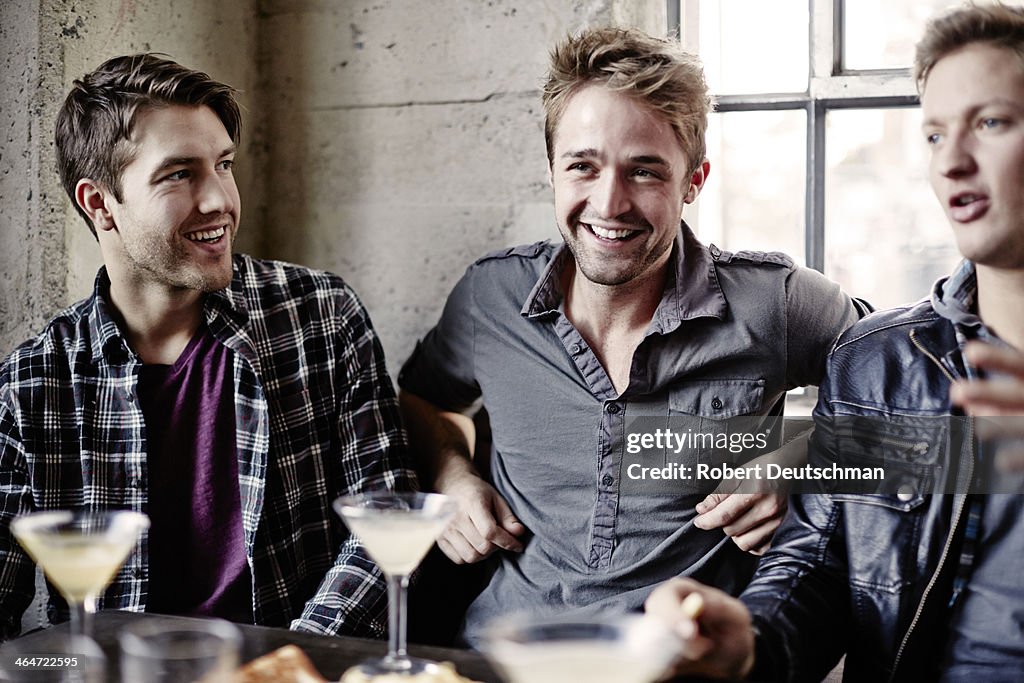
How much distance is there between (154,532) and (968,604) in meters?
1.70

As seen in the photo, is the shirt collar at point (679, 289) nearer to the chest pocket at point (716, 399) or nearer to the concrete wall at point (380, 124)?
the chest pocket at point (716, 399)

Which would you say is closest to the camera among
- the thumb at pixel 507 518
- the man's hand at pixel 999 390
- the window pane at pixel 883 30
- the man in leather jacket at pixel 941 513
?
the man's hand at pixel 999 390

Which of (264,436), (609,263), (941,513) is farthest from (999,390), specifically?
(264,436)

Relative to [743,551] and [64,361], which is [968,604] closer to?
[743,551]

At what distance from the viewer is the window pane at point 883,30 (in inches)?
114

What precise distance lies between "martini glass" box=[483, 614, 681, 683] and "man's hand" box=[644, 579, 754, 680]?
260mm

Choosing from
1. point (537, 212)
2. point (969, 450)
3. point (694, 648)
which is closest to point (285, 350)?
point (537, 212)

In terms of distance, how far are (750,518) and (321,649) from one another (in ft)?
3.17

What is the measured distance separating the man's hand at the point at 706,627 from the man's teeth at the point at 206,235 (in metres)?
1.41

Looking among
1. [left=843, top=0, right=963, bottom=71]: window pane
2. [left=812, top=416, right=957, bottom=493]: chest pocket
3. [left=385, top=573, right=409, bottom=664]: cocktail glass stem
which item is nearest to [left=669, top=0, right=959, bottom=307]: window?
[left=843, top=0, right=963, bottom=71]: window pane

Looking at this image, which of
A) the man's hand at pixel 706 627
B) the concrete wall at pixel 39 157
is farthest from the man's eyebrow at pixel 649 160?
the concrete wall at pixel 39 157

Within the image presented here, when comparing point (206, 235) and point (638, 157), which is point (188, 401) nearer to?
point (206, 235)

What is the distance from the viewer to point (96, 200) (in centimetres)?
250

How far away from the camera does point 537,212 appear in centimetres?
302
